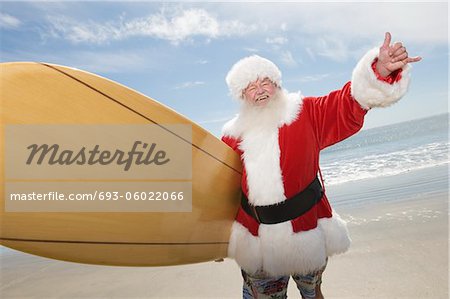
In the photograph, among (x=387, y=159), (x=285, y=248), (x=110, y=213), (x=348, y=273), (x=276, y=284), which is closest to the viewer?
(x=110, y=213)

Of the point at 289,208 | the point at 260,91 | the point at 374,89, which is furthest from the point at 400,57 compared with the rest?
the point at 289,208

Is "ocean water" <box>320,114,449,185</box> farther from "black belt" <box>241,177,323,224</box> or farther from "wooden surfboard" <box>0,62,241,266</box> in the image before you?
"wooden surfboard" <box>0,62,241,266</box>

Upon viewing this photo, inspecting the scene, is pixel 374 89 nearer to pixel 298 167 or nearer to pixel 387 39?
pixel 387 39

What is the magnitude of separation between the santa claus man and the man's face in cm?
5

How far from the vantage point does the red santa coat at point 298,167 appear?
142 cm

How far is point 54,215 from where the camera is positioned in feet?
4.00

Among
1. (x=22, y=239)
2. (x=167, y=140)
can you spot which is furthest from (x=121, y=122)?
(x=22, y=239)

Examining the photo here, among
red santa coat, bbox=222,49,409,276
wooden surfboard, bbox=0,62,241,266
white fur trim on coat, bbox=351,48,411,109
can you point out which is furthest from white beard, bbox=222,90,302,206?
white fur trim on coat, bbox=351,48,411,109

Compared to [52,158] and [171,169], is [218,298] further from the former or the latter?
[52,158]

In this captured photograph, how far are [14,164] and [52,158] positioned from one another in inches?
4.9

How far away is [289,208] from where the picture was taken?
4.72ft

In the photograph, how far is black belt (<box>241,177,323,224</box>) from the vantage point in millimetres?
1434

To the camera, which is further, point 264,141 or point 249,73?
point 249,73

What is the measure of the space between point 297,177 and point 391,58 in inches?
25.9
